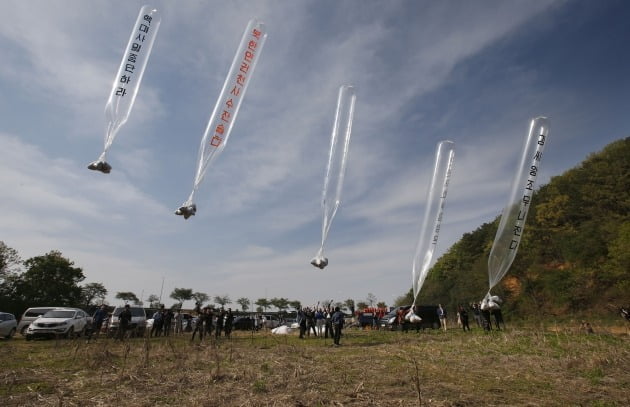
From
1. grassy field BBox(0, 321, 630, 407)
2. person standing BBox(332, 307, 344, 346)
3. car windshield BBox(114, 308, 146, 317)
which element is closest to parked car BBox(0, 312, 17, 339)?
car windshield BBox(114, 308, 146, 317)

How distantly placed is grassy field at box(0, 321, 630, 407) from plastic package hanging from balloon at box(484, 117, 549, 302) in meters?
2.55

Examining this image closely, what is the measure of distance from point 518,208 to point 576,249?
41917 mm

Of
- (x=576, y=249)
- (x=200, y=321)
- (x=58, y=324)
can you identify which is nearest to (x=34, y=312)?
(x=58, y=324)

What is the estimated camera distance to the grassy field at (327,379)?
5.70m

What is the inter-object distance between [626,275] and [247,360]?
137ft

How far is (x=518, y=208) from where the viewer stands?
10766 mm

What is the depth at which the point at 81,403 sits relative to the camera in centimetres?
562

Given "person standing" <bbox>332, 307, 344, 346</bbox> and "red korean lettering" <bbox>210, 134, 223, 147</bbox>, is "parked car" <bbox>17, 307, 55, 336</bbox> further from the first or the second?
"red korean lettering" <bbox>210, 134, 223, 147</bbox>

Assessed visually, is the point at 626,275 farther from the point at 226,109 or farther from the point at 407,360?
the point at 226,109

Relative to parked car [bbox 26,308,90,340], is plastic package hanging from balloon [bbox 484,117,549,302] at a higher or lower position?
higher

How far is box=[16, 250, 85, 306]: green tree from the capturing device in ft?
175

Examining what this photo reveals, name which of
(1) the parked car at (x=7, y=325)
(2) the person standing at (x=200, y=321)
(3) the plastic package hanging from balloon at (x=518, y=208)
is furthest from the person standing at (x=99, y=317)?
(3) the plastic package hanging from balloon at (x=518, y=208)

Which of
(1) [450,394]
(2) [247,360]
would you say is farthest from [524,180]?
(2) [247,360]

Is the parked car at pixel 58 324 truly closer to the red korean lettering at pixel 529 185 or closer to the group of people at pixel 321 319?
the group of people at pixel 321 319
